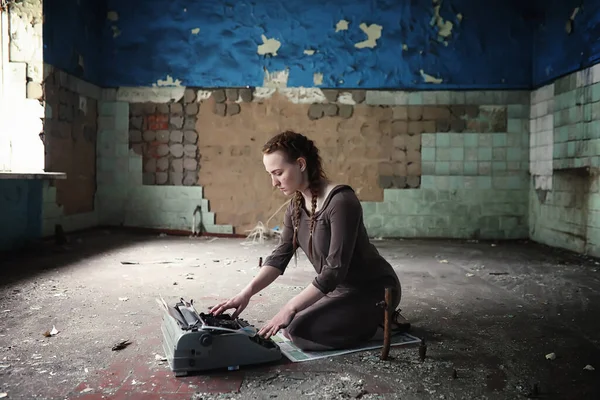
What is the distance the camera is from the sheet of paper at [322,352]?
2.17 metres

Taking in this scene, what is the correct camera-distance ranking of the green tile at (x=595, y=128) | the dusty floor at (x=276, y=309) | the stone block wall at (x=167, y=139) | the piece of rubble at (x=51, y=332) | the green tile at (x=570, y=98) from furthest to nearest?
the stone block wall at (x=167, y=139), the green tile at (x=570, y=98), the green tile at (x=595, y=128), the piece of rubble at (x=51, y=332), the dusty floor at (x=276, y=309)

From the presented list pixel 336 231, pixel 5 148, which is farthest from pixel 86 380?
pixel 5 148

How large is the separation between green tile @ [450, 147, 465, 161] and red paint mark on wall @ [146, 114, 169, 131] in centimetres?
399

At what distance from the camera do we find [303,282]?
12.8 ft

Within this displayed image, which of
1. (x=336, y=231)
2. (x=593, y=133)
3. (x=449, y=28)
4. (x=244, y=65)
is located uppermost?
(x=449, y=28)

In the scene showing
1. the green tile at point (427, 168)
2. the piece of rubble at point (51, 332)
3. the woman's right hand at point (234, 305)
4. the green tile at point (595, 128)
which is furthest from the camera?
the green tile at point (427, 168)

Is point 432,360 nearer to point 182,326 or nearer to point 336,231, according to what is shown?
point 336,231

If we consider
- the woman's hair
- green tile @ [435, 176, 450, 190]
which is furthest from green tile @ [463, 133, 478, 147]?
the woman's hair

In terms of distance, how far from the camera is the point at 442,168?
21.6 ft

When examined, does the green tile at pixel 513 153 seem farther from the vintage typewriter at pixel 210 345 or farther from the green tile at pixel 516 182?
the vintage typewriter at pixel 210 345

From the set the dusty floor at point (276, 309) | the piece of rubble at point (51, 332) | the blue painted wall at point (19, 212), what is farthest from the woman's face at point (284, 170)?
the blue painted wall at point (19, 212)

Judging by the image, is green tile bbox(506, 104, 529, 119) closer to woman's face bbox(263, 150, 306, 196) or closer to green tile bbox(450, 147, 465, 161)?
green tile bbox(450, 147, 465, 161)

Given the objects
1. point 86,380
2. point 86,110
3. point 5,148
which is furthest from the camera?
point 86,110

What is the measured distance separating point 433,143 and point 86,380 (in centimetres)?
558
